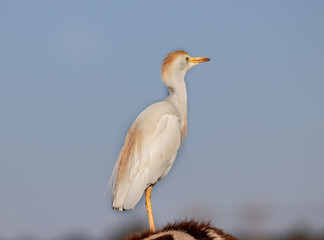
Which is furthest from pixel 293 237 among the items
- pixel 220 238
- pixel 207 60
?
pixel 220 238

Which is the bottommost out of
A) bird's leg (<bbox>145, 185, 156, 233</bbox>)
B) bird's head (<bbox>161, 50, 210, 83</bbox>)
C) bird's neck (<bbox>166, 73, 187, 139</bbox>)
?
bird's leg (<bbox>145, 185, 156, 233</bbox>)

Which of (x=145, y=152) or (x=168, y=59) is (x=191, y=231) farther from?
(x=168, y=59)

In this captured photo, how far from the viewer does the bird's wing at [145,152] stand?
7.77 meters

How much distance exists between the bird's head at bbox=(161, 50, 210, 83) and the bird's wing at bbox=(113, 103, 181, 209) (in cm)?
73

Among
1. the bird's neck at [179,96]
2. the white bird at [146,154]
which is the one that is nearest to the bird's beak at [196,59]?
the bird's neck at [179,96]

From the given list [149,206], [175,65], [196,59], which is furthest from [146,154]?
[196,59]

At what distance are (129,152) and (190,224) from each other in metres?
1.93

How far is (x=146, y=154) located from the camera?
796cm

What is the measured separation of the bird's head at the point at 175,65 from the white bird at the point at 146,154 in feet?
1.75

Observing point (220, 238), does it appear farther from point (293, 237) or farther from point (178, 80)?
point (293, 237)

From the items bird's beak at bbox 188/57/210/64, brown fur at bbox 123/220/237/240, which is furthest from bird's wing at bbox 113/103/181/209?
brown fur at bbox 123/220/237/240

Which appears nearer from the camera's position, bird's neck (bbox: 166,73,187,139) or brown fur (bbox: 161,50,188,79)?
bird's neck (bbox: 166,73,187,139)

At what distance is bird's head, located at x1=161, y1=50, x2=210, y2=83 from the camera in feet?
28.6

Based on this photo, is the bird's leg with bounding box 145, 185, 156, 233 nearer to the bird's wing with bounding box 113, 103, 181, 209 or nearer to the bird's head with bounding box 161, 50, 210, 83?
the bird's wing with bounding box 113, 103, 181, 209
